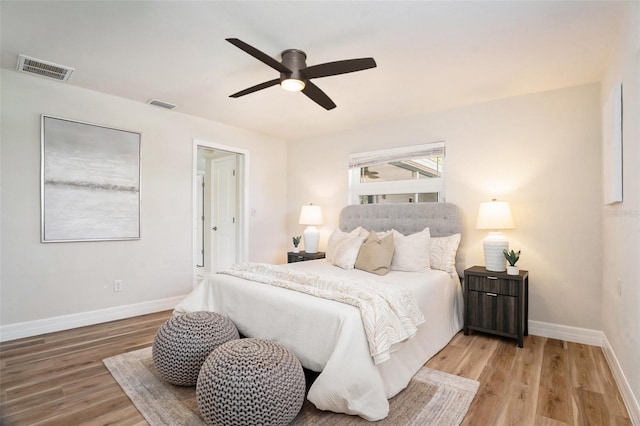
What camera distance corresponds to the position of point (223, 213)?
5789mm

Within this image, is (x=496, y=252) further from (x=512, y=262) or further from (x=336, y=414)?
(x=336, y=414)

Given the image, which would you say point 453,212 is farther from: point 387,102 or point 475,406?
point 475,406

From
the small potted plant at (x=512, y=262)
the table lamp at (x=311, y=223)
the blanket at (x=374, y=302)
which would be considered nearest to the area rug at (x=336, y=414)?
the blanket at (x=374, y=302)

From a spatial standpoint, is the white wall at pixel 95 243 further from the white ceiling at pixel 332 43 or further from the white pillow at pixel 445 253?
the white pillow at pixel 445 253

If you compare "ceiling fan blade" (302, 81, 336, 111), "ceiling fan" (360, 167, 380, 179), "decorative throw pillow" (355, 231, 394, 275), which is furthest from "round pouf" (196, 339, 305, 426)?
"ceiling fan" (360, 167, 380, 179)

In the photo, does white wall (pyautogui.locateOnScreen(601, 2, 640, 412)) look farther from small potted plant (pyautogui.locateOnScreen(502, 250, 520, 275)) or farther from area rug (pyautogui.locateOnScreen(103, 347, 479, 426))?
area rug (pyautogui.locateOnScreen(103, 347, 479, 426))

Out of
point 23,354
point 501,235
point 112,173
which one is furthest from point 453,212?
point 23,354

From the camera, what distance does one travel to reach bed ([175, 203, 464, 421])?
1.85m

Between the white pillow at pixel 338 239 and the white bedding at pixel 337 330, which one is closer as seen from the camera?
the white bedding at pixel 337 330

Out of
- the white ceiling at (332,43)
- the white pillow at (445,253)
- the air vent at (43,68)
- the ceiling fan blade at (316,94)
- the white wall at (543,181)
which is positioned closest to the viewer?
the white ceiling at (332,43)

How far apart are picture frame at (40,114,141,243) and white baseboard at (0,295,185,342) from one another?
0.79m

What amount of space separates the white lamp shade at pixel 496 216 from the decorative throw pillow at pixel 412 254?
22.9 inches

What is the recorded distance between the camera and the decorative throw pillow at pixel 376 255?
10.7 ft

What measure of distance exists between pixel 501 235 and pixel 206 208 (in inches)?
196
